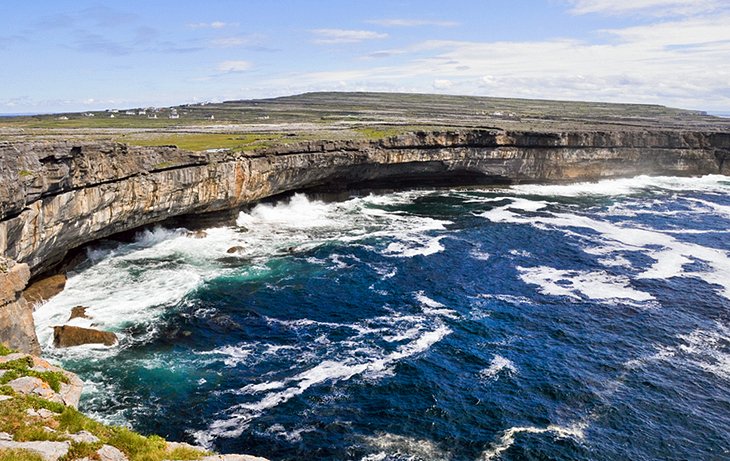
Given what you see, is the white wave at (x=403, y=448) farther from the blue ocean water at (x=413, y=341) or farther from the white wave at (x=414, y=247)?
the white wave at (x=414, y=247)

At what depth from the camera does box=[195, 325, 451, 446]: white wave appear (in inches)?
1073

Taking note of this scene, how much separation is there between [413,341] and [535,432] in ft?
37.7

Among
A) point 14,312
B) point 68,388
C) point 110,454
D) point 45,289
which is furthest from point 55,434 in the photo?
point 45,289

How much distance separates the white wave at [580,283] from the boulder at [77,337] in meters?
35.0

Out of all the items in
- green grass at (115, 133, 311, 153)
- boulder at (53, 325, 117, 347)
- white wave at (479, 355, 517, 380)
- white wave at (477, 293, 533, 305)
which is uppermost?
green grass at (115, 133, 311, 153)

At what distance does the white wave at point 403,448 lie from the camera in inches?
986

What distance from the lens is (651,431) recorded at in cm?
2766

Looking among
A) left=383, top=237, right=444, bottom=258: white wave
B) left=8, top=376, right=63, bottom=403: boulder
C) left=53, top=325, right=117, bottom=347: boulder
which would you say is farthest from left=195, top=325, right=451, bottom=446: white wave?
left=383, top=237, right=444, bottom=258: white wave

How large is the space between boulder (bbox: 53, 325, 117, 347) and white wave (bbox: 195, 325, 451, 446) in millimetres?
12119

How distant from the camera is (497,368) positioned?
110 feet

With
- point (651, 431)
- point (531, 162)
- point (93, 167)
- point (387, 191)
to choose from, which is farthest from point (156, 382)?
point (531, 162)

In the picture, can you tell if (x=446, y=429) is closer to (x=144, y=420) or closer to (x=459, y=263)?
(x=144, y=420)

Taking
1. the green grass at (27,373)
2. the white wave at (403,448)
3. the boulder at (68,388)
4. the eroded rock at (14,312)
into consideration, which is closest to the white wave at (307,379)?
the white wave at (403,448)

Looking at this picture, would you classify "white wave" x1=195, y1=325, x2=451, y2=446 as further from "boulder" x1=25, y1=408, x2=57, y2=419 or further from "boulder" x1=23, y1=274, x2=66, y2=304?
"boulder" x1=23, y1=274, x2=66, y2=304
